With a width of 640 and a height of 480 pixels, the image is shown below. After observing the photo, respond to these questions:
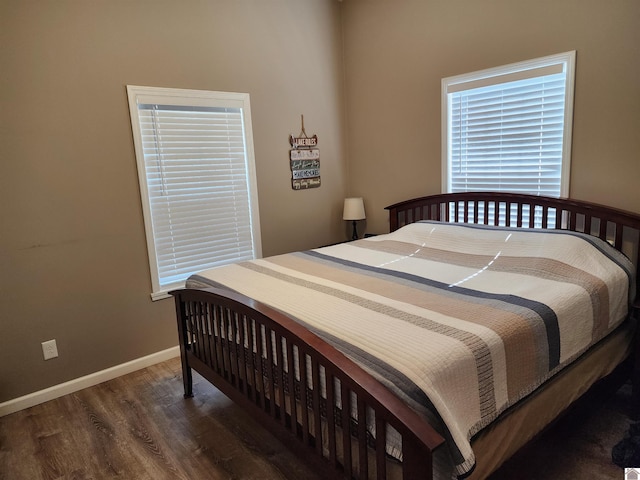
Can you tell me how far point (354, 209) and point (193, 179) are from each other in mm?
1558

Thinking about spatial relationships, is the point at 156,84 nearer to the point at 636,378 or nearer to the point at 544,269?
the point at 544,269

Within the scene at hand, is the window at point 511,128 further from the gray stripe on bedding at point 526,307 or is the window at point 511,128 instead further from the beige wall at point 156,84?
the gray stripe on bedding at point 526,307

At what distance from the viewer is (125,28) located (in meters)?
2.75

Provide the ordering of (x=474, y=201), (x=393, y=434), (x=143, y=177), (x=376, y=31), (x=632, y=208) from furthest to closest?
(x=376, y=31) < (x=474, y=201) < (x=143, y=177) < (x=632, y=208) < (x=393, y=434)

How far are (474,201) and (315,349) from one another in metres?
2.24

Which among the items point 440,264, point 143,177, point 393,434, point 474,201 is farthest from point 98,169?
point 474,201

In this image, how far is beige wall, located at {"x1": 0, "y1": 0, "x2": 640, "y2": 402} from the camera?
2.44 metres

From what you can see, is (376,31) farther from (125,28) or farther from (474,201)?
(125,28)

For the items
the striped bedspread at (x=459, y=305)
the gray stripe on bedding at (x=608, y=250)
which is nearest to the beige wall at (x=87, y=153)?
the striped bedspread at (x=459, y=305)

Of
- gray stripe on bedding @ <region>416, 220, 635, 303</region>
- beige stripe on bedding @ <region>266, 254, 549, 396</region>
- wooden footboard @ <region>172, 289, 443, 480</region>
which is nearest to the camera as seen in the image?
wooden footboard @ <region>172, 289, 443, 480</region>

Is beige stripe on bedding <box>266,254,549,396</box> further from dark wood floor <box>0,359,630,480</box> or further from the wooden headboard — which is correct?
the wooden headboard

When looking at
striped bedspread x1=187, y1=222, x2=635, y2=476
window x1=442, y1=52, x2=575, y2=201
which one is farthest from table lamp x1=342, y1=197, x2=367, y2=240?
striped bedspread x1=187, y1=222, x2=635, y2=476

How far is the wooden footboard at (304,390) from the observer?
1.18 metres

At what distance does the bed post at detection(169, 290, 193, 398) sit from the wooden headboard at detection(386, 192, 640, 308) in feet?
6.83
